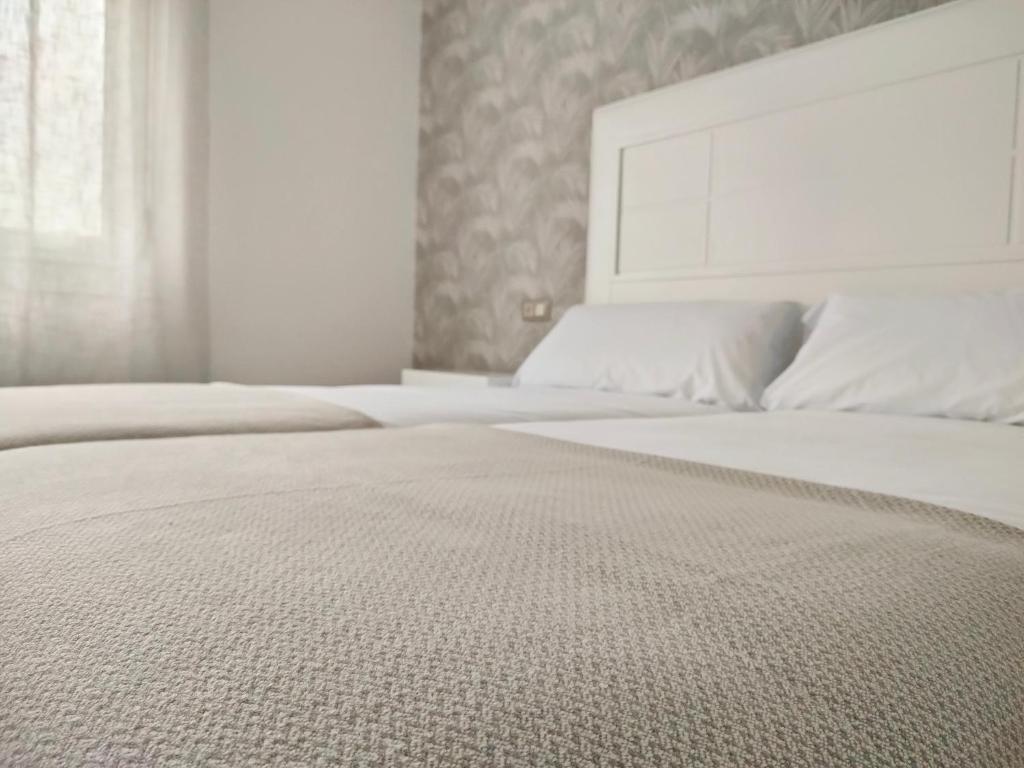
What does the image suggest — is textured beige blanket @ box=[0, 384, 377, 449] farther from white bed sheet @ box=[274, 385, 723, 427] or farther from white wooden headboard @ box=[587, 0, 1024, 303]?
white wooden headboard @ box=[587, 0, 1024, 303]

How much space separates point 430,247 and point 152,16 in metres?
1.39

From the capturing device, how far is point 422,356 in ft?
12.3

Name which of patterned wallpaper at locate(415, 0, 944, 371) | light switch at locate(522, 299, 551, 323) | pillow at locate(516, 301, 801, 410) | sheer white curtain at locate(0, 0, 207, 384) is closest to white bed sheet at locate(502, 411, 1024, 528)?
pillow at locate(516, 301, 801, 410)

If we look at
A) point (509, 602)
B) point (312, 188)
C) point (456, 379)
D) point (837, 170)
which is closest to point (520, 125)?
point (312, 188)

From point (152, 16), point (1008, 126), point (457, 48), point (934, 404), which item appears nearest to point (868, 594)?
point (934, 404)

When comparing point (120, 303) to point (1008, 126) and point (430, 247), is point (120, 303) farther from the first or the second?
point (1008, 126)

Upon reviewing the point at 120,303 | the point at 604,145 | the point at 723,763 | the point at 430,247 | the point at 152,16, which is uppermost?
the point at 152,16

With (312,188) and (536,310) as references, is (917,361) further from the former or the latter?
(312,188)

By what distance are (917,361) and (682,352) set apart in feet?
1.87

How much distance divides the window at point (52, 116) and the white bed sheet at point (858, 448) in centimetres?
215

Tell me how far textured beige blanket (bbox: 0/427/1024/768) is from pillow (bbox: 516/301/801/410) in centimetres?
121

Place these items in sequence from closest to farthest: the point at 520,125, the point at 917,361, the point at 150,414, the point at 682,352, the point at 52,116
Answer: the point at 150,414, the point at 917,361, the point at 682,352, the point at 52,116, the point at 520,125

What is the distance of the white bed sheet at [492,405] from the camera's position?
1.48 metres

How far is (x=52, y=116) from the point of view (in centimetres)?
268
